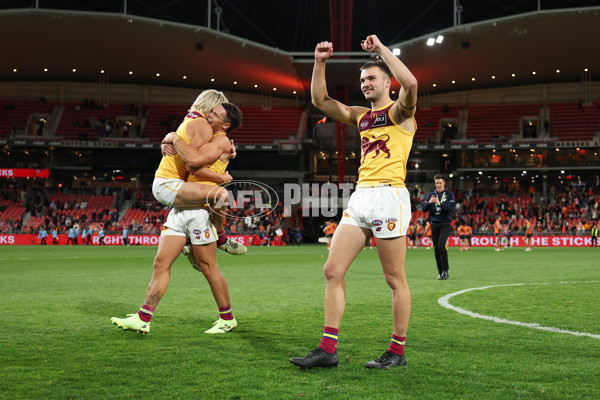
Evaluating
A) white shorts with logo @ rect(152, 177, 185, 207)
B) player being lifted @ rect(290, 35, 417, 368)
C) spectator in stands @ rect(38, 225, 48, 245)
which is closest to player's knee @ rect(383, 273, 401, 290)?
player being lifted @ rect(290, 35, 417, 368)

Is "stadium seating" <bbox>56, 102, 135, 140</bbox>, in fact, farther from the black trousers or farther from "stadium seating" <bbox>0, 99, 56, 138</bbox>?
the black trousers

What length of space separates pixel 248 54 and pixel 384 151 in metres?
40.3

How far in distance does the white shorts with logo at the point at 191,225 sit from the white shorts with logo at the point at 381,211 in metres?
1.87

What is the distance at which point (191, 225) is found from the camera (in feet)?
20.2

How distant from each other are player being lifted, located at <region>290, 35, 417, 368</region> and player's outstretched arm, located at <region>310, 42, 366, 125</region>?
0.06 ft

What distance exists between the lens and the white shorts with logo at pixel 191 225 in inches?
242

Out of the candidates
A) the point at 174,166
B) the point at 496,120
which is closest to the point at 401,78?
the point at 174,166

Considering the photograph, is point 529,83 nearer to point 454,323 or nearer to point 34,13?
point 34,13

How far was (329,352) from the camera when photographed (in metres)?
4.56

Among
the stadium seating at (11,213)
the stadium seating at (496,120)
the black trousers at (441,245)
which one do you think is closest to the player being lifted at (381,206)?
the black trousers at (441,245)

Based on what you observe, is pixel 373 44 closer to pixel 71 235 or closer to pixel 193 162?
pixel 193 162

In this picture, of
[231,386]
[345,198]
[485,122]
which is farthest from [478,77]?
[231,386]

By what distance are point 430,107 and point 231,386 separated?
176ft

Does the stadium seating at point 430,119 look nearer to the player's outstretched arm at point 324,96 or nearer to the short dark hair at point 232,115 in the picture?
the short dark hair at point 232,115
